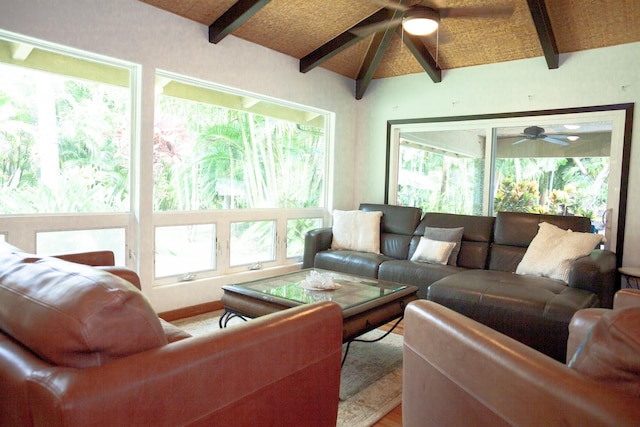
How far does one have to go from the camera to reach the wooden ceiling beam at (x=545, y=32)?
135 inches

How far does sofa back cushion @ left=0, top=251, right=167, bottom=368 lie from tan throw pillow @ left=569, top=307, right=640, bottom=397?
3.53ft

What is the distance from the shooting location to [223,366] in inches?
46.4

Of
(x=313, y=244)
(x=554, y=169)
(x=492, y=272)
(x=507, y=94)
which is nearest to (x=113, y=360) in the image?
(x=492, y=272)

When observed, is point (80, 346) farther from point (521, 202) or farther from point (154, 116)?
point (521, 202)

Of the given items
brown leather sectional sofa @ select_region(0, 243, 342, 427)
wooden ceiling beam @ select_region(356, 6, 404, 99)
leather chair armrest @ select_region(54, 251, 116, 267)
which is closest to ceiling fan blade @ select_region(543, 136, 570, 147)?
wooden ceiling beam @ select_region(356, 6, 404, 99)

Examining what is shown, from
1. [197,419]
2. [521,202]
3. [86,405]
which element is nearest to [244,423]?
[197,419]

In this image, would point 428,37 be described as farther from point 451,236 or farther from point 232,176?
point 232,176

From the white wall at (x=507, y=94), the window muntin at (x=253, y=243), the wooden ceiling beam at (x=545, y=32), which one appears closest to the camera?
the wooden ceiling beam at (x=545, y=32)

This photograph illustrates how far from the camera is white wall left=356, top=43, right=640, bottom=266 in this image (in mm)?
3811

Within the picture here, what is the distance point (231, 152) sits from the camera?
4270 millimetres

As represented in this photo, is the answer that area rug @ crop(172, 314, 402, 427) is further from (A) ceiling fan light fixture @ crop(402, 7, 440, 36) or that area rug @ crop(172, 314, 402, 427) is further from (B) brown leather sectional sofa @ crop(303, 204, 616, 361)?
(A) ceiling fan light fixture @ crop(402, 7, 440, 36)

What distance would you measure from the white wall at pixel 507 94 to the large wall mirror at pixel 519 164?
0.26ft

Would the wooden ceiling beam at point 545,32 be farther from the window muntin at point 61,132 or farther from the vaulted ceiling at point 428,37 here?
the window muntin at point 61,132

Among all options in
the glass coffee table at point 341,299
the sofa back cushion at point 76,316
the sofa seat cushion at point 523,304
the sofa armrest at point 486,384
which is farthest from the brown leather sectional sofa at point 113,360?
the sofa seat cushion at point 523,304
